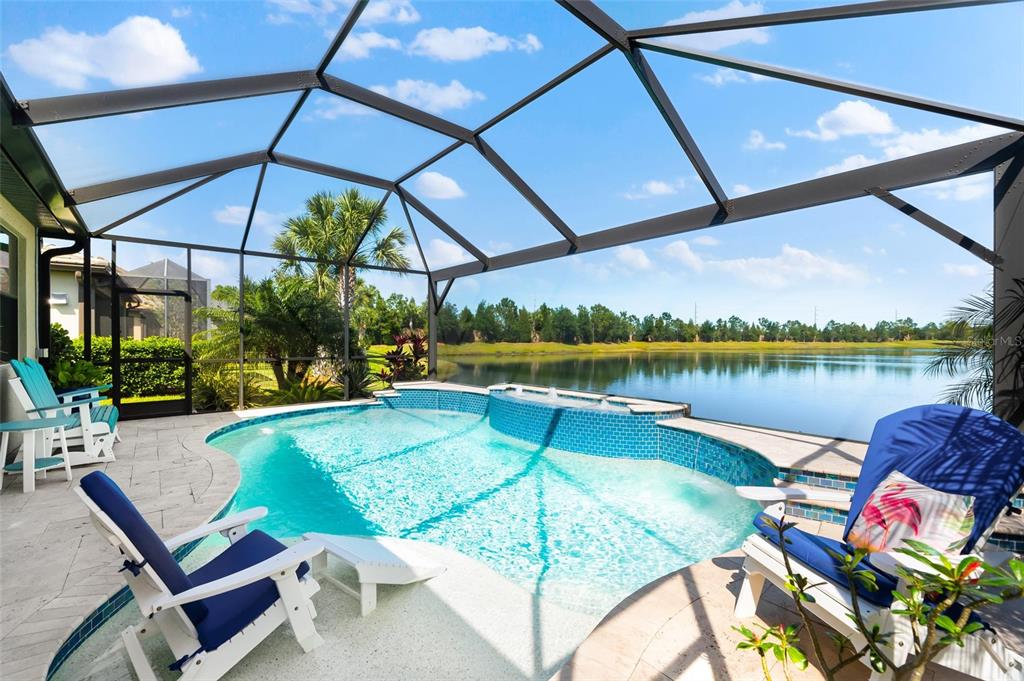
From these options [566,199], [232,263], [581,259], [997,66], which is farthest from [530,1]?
[581,259]

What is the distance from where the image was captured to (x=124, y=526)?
201 centimetres

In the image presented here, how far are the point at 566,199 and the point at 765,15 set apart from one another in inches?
180

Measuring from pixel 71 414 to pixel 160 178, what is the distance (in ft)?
11.9

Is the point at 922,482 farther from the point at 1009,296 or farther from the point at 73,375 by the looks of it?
the point at 73,375

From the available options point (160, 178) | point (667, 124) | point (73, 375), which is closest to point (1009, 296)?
point (667, 124)

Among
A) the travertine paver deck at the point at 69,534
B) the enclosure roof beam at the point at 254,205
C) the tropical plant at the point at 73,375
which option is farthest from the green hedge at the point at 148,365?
the travertine paver deck at the point at 69,534

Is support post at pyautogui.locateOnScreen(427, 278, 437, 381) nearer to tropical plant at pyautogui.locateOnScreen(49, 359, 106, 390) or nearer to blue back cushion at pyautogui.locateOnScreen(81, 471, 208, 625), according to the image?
tropical plant at pyautogui.locateOnScreen(49, 359, 106, 390)

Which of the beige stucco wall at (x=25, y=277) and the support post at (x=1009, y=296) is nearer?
the support post at (x=1009, y=296)

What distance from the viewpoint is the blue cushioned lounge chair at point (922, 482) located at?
185cm

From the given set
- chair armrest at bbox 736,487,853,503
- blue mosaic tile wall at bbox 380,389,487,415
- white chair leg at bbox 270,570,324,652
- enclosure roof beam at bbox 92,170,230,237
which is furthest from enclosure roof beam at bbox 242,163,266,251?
chair armrest at bbox 736,487,853,503

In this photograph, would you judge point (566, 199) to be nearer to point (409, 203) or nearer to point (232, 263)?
point (409, 203)

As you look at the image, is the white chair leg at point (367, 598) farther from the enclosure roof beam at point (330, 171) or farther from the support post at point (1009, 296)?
the enclosure roof beam at point (330, 171)

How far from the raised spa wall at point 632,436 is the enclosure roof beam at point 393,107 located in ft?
16.2

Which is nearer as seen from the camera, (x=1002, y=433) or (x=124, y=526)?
(x=124, y=526)
